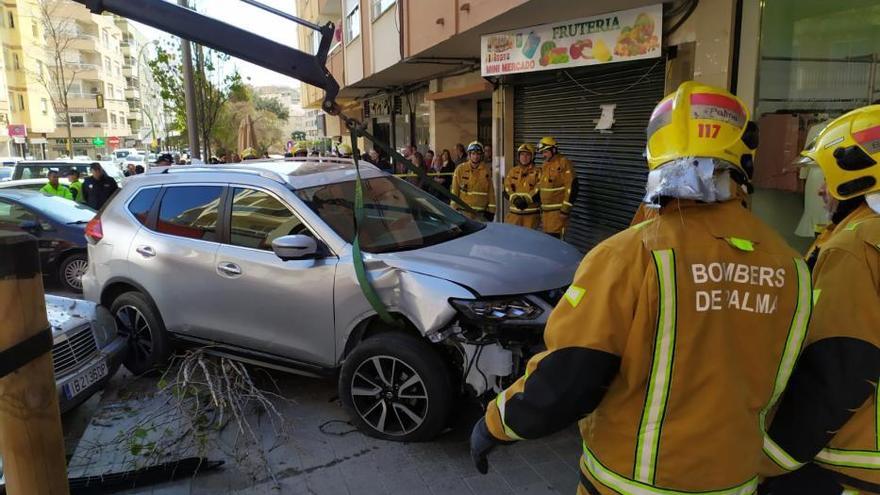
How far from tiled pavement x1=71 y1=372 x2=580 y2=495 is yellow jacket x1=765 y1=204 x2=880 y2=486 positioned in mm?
1859

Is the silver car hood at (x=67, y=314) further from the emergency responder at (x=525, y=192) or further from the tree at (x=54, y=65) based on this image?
the tree at (x=54, y=65)

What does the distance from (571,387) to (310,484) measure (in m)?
2.48

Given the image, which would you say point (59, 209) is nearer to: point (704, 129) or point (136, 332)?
point (136, 332)

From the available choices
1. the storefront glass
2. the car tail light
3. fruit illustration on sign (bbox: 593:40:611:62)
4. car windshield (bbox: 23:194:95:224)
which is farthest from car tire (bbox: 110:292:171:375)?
fruit illustration on sign (bbox: 593:40:611:62)

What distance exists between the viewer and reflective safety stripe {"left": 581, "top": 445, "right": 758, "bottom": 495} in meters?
1.45

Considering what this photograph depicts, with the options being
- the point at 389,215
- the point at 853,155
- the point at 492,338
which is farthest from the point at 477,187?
the point at 853,155

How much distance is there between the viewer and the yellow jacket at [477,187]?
350 inches

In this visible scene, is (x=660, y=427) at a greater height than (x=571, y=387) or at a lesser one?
lesser

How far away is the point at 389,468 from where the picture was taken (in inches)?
139

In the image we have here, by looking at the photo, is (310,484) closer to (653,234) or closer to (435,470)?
(435,470)

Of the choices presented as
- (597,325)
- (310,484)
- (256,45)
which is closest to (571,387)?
(597,325)

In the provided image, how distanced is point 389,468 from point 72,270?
711cm

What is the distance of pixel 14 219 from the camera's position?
852cm

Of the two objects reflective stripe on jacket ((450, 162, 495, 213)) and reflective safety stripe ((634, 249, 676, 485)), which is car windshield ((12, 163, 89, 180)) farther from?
reflective safety stripe ((634, 249, 676, 485))
